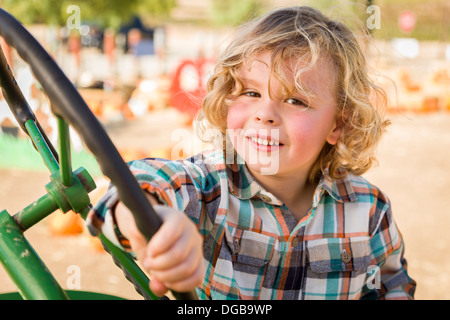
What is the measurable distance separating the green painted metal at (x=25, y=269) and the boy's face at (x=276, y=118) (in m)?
0.72

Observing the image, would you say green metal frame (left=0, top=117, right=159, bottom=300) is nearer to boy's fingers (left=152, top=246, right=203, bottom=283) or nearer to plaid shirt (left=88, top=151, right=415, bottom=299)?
boy's fingers (left=152, top=246, right=203, bottom=283)

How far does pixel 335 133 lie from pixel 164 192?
0.82 metres

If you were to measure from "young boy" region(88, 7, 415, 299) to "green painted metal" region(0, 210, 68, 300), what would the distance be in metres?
0.43

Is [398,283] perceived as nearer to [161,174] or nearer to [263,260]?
[263,260]

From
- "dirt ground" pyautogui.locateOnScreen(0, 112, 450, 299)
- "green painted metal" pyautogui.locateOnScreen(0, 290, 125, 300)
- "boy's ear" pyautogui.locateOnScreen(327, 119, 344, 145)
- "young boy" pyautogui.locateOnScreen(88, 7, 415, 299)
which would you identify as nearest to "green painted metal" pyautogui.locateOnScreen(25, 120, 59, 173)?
"young boy" pyautogui.locateOnScreen(88, 7, 415, 299)

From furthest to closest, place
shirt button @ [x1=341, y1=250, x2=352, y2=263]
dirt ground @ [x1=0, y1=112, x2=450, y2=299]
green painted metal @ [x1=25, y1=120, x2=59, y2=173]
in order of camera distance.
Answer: dirt ground @ [x1=0, y1=112, x2=450, y2=299] < shirt button @ [x1=341, y1=250, x2=352, y2=263] < green painted metal @ [x1=25, y1=120, x2=59, y2=173]

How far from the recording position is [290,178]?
5.22 feet

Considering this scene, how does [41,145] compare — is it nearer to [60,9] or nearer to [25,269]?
[25,269]

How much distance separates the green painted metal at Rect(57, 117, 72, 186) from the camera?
2.61 feet

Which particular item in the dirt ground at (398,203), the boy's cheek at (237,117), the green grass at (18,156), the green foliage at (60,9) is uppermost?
the green foliage at (60,9)

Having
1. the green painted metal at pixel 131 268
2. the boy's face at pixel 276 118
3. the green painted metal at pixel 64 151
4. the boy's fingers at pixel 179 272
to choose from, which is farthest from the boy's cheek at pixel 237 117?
the boy's fingers at pixel 179 272

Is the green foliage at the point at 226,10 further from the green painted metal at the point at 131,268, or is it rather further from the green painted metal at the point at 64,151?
the green painted metal at the point at 64,151

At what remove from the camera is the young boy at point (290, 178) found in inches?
56.1

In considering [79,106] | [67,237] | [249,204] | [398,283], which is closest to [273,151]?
[249,204]
